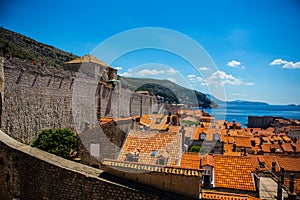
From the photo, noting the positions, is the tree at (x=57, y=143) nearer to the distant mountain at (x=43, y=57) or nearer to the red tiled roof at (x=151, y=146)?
the red tiled roof at (x=151, y=146)

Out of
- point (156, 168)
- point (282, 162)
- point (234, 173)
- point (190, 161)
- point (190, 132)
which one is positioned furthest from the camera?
point (190, 132)

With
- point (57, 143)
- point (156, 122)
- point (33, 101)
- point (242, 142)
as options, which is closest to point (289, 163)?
point (242, 142)

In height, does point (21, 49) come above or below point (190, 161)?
above

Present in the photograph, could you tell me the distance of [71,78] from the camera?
16250 millimetres

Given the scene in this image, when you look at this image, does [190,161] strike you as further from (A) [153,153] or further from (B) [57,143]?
(B) [57,143]

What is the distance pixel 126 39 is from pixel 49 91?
23.5ft

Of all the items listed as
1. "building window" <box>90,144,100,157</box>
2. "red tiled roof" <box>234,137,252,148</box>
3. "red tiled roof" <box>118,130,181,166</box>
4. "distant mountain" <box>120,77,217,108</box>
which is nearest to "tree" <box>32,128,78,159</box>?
"building window" <box>90,144,100,157</box>

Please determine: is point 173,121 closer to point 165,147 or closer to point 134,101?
point 134,101

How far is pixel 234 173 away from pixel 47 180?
22.8 feet

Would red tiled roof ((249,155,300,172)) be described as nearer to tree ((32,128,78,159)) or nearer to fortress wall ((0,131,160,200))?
tree ((32,128,78,159))

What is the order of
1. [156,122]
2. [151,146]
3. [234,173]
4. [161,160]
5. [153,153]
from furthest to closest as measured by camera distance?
[156,122], [234,173], [151,146], [153,153], [161,160]

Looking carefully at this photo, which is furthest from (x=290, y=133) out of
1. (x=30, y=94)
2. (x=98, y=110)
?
(x=30, y=94)

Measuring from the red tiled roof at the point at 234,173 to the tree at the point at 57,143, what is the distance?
666cm

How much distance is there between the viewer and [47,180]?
6.80 metres
